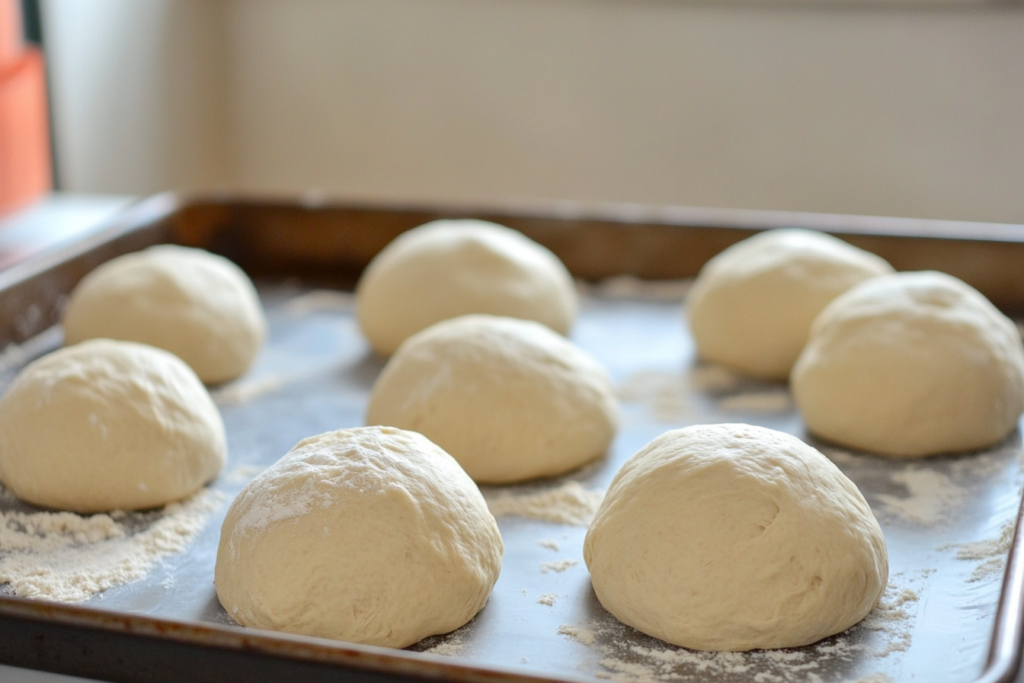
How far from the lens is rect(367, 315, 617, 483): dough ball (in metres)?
1.66

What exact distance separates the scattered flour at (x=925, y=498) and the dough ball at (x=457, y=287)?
0.80 metres

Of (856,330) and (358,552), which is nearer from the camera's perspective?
(358,552)

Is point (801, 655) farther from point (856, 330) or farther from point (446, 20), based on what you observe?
point (446, 20)

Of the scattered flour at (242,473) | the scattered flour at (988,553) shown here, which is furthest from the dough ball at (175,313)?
the scattered flour at (988,553)

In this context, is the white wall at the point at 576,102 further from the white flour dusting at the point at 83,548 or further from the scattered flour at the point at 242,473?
the white flour dusting at the point at 83,548

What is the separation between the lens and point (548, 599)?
134 centimetres

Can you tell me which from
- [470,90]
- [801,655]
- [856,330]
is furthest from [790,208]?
[801,655]

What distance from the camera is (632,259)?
2510mm

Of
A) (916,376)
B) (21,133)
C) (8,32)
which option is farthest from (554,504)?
(8,32)

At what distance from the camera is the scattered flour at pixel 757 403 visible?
6.43ft

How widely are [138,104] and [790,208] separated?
2272 millimetres

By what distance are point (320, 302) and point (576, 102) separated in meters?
1.61

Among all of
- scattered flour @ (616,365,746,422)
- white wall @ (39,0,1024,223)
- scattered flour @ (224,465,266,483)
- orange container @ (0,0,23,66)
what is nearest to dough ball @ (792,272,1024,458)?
scattered flour @ (616,365,746,422)

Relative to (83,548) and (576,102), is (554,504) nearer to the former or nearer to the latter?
(83,548)
